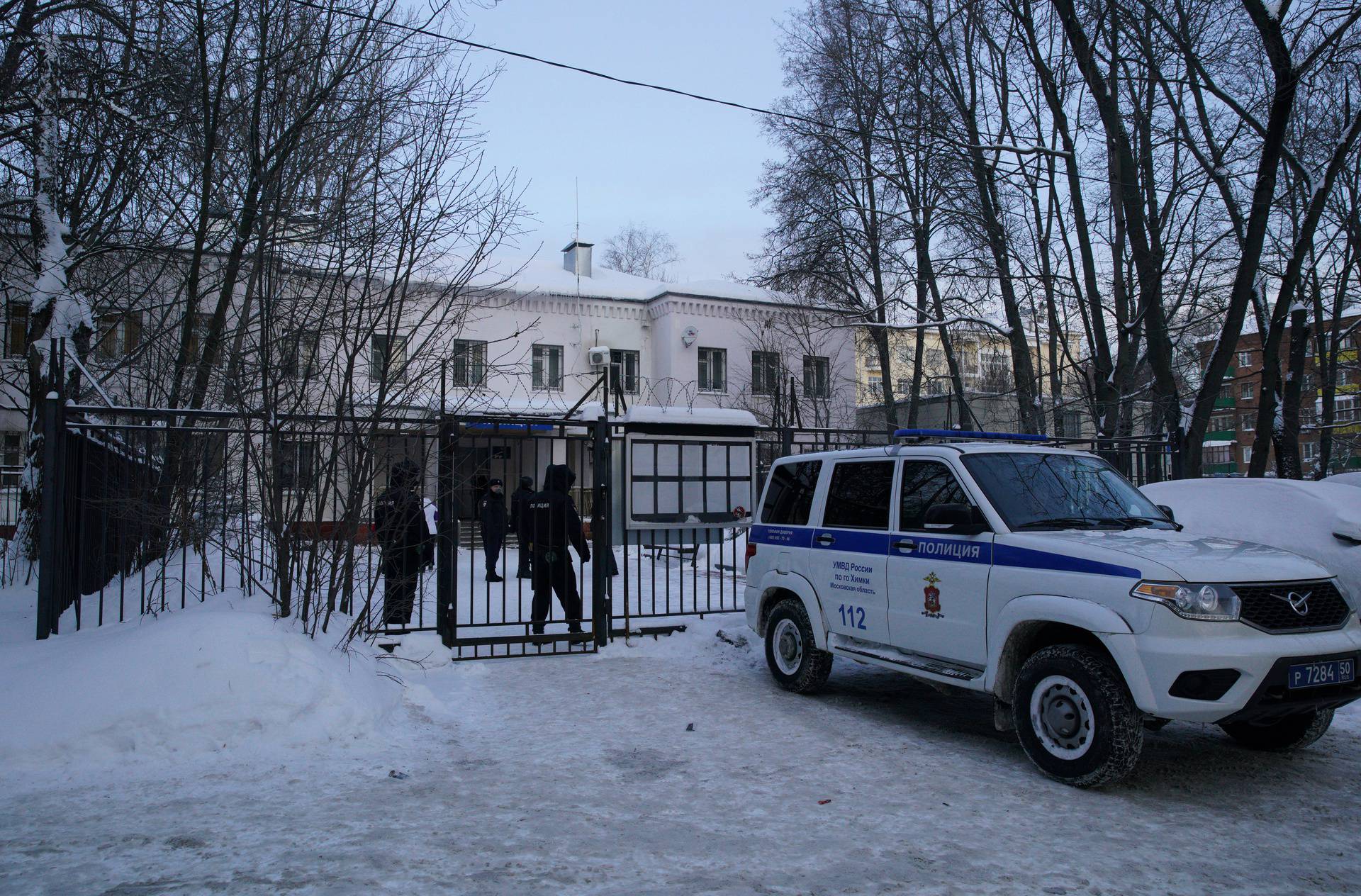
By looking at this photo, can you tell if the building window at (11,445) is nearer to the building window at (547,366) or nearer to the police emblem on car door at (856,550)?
the building window at (547,366)

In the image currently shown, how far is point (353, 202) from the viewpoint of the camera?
818 cm

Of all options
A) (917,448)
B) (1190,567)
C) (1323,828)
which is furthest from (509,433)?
(1323,828)

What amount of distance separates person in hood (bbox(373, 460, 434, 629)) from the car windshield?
455cm

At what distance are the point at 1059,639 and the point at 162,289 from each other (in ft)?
42.9

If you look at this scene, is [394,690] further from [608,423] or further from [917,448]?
[917,448]

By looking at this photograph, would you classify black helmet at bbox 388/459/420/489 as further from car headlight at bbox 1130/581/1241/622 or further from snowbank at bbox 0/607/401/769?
car headlight at bbox 1130/581/1241/622

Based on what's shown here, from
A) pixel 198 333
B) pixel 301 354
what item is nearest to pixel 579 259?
pixel 198 333

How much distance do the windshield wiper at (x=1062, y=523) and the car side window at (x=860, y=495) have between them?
1.15m

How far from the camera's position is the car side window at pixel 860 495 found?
22.5ft

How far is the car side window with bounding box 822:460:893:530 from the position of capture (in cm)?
684

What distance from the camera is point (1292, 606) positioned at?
4.89 m

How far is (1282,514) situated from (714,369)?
23.8 meters

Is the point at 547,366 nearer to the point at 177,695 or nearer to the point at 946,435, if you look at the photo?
the point at 946,435

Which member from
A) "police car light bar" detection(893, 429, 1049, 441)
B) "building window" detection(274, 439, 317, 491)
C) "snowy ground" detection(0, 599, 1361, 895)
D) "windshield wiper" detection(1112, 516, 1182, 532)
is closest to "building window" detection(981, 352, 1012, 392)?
"police car light bar" detection(893, 429, 1049, 441)
